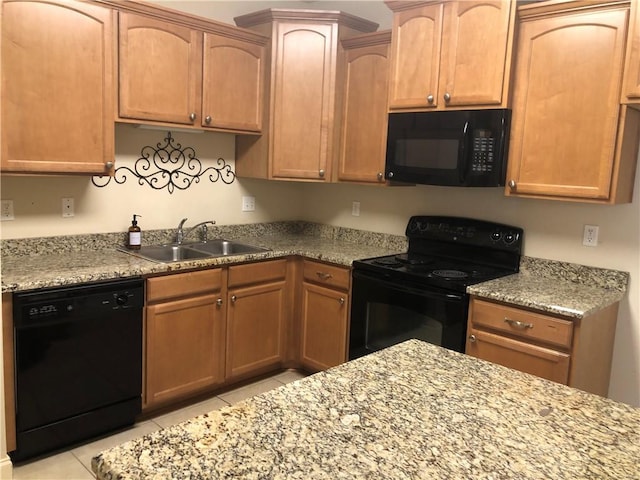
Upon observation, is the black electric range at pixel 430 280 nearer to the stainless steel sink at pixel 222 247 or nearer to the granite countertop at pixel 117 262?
the granite countertop at pixel 117 262

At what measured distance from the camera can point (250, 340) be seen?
10.8ft

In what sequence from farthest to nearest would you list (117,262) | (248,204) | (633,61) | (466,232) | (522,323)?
(248,204)
(466,232)
(117,262)
(522,323)
(633,61)

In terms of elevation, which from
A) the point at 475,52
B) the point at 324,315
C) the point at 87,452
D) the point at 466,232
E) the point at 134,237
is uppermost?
the point at 475,52

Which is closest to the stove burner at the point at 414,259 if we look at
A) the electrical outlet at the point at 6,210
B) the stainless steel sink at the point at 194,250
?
the stainless steel sink at the point at 194,250

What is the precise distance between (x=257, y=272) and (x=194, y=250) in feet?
1.50

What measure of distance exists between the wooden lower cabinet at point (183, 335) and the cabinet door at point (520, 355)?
1.42m

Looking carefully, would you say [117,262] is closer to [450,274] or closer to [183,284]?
[183,284]

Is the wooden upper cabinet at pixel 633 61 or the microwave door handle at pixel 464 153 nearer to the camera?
the wooden upper cabinet at pixel 633 61

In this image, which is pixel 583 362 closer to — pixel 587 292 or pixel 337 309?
pixel 587 292

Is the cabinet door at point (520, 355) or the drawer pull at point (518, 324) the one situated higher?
the drawer pull at point (518, 324)

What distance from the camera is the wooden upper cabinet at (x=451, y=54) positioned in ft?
8.57

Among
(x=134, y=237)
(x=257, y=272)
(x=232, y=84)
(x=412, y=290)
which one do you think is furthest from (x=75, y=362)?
(x=232, y=84)

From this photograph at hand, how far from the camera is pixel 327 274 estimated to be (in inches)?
130

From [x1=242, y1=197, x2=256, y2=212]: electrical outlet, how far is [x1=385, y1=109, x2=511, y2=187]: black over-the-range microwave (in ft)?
3.74
